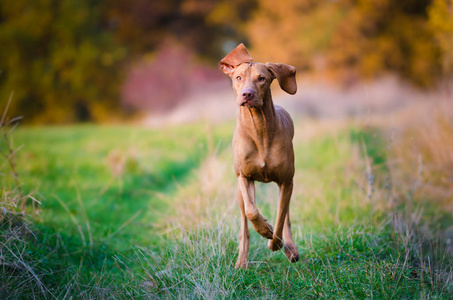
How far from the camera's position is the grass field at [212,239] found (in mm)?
3365

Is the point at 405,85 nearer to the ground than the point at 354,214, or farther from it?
farther from it

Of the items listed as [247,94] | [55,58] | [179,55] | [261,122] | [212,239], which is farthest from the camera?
[179,55]

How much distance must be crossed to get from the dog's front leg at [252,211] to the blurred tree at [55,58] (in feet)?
68.2

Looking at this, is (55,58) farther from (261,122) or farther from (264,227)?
(264,227)

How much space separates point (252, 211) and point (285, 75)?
3.96 feet

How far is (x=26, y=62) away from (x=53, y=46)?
1771 millimetres

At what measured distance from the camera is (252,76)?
3244mm

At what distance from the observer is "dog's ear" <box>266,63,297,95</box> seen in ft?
11.2

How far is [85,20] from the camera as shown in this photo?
22453mm

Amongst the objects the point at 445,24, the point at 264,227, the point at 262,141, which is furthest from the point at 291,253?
the point at 445,24

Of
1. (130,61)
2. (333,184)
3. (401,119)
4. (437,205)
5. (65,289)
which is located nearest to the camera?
(65,289)

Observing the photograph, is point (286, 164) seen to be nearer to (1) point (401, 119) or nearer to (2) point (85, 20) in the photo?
(1) point (401, 119)

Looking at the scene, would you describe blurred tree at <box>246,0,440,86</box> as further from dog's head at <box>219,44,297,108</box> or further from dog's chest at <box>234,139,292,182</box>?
dog's chest at <box>234,139,292,182</box>

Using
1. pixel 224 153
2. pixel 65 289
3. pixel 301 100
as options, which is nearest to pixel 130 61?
pixel 301 100
